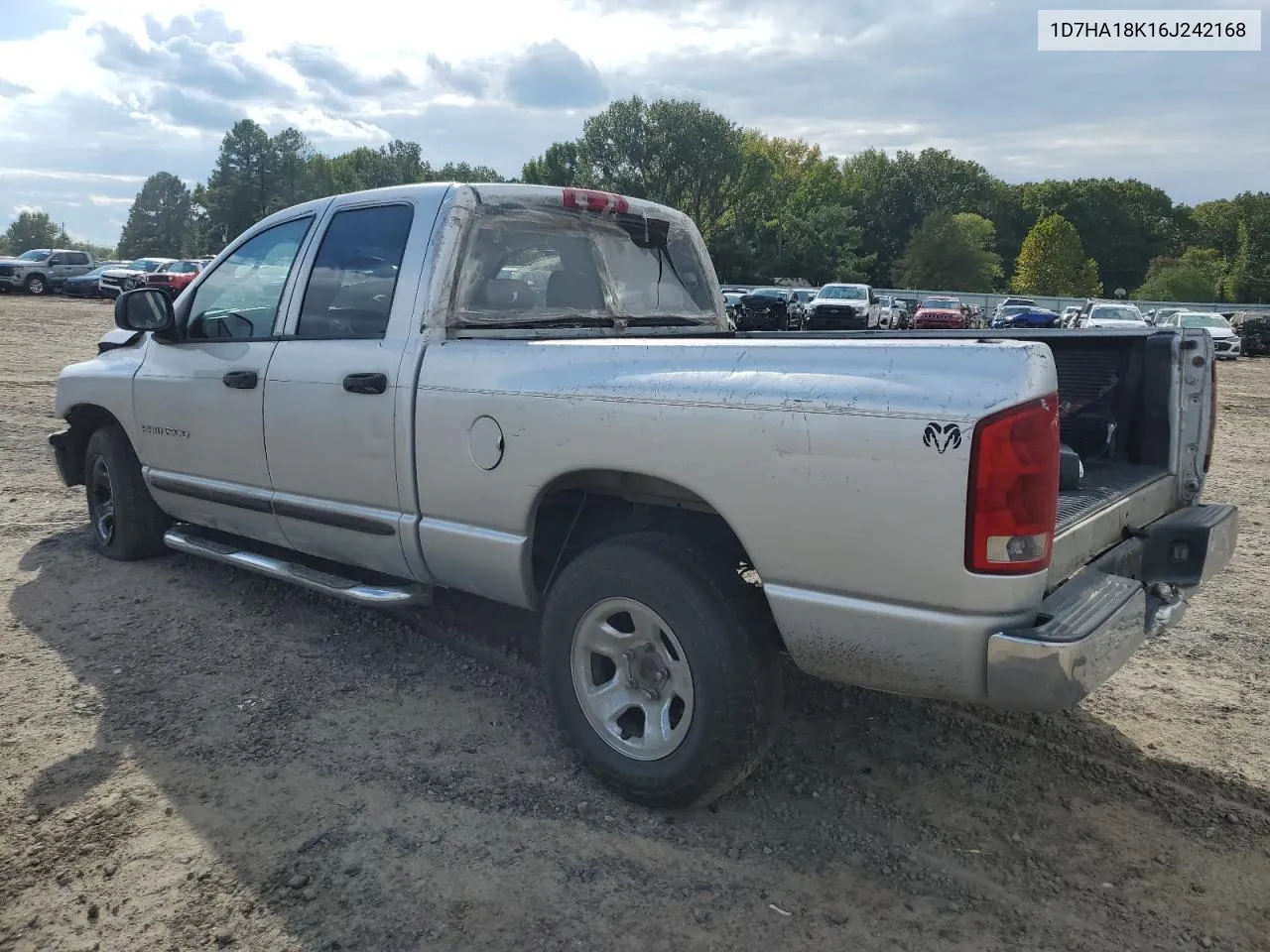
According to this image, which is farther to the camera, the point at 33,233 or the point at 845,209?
the point at 33,233

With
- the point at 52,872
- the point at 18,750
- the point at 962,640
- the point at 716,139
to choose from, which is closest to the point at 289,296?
the point at 18,750

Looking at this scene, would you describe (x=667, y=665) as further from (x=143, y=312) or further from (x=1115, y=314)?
(x=1115, y=314)

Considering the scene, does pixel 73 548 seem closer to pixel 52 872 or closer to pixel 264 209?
pixel 52 872

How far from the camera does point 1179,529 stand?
3.21 meters

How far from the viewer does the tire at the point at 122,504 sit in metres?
5.25

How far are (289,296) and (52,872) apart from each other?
8.02ft

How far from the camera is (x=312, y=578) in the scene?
4.09 m

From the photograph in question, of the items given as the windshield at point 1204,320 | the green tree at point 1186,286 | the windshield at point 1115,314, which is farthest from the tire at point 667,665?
the green tree at point 1186,286

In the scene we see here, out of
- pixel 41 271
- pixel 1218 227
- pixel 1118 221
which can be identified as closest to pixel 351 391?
pixel 41 271

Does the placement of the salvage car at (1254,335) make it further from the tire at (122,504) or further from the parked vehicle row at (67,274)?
the parked vehicle row at (67,274)

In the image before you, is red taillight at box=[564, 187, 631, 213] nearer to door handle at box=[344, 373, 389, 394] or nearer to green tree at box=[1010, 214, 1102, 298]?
door handle at box=[344, 373, 389, 394]

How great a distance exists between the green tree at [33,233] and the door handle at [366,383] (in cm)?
13547

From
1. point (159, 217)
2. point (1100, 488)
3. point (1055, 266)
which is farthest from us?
point (159, 217)

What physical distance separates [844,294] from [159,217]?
103 meters
